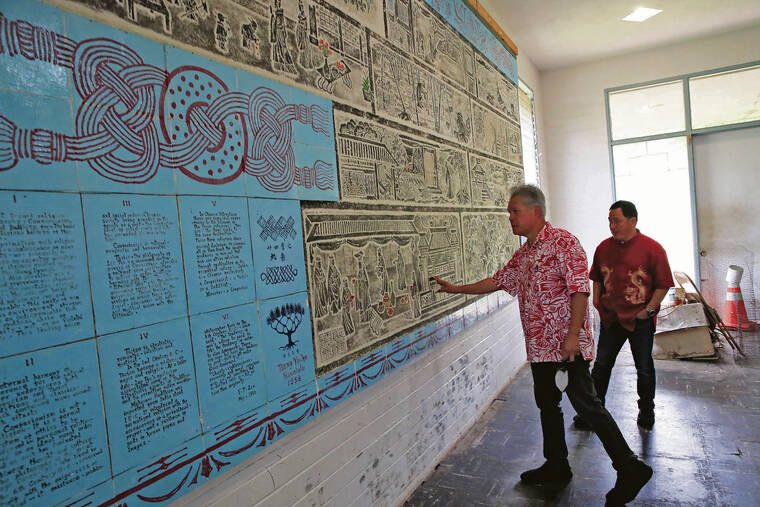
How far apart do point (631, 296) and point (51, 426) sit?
3.33 metres

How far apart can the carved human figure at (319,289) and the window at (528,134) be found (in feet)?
16.7

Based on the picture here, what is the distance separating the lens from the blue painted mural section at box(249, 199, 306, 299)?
5.65ft

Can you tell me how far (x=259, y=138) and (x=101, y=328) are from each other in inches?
33.3

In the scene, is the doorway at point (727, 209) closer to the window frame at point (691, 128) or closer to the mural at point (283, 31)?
the window frame at point (691, 128)

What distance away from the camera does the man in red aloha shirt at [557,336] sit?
2438mm

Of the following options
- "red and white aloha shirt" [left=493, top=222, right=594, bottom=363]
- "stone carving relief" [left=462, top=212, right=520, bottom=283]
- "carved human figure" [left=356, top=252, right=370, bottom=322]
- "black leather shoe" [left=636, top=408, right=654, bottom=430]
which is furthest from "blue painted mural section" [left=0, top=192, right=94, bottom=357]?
"black leather shoe" [left=636, top=408, right=654, bottom=430]

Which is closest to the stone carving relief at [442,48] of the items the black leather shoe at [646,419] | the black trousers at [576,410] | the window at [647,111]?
the black trousers at [576,410]

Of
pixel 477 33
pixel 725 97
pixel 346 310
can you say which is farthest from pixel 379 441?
pixel 725 97

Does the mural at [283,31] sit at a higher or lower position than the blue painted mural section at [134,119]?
higher

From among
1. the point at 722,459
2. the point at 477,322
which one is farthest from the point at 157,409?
the point at 722,459

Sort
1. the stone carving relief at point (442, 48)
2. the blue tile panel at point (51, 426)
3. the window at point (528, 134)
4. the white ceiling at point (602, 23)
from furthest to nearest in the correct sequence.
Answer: the window at point (528, 134), the white ceiling at point (602, 23), the stone carving relief at point (442, 48), the blue tile panel at point (51, 426)

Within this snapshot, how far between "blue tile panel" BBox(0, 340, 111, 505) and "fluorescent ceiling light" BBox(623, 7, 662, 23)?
254 inches

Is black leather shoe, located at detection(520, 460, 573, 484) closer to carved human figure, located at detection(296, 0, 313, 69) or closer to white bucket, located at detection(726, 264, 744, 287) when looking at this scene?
carved human figure, located at detection(296, 0, 313, 69)

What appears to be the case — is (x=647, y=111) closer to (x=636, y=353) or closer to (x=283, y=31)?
(x=636, y=353)
